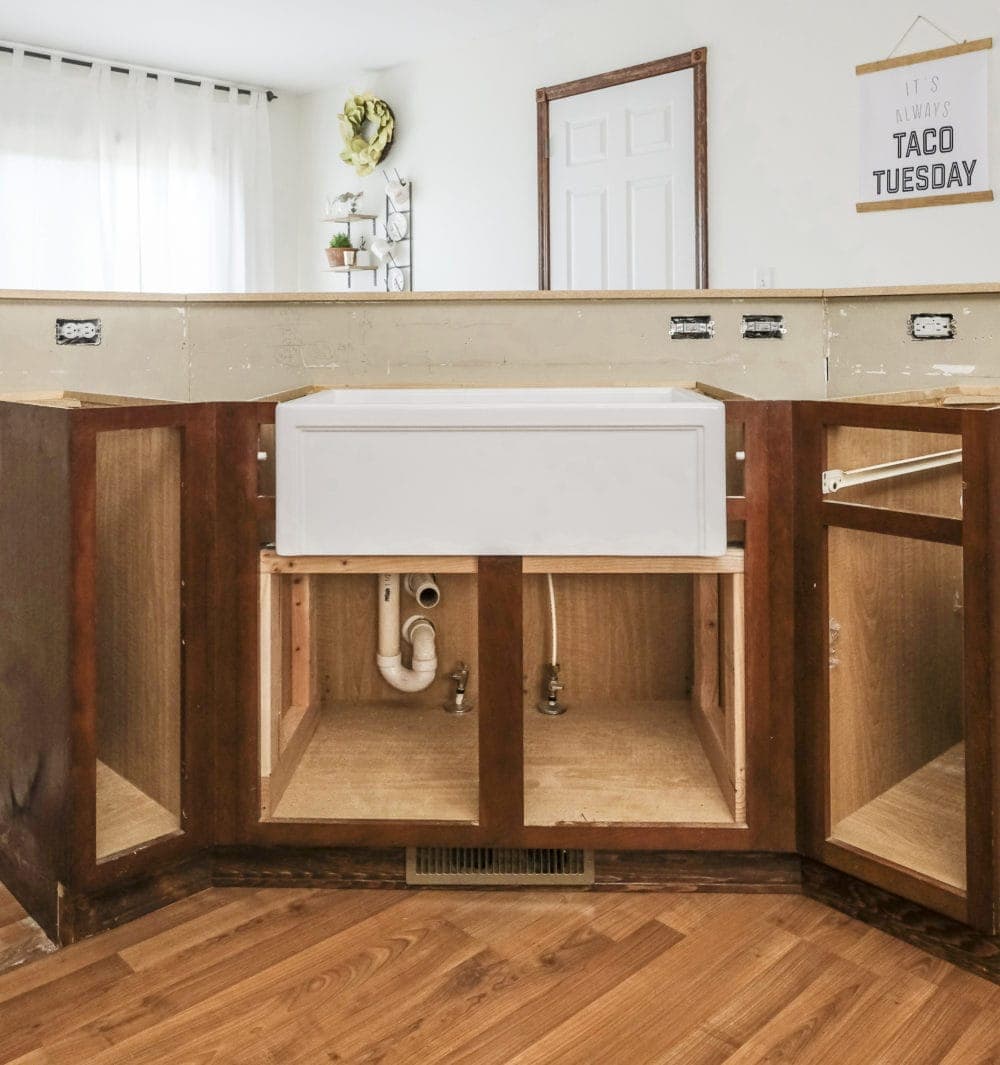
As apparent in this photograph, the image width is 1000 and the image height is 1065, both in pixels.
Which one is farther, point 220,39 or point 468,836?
point 220,39

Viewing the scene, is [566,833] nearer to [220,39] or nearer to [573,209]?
[573,209]

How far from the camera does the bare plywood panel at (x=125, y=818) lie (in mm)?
1445

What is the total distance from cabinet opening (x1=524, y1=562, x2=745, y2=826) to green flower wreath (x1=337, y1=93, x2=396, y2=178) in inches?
124

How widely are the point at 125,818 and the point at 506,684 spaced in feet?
2.15

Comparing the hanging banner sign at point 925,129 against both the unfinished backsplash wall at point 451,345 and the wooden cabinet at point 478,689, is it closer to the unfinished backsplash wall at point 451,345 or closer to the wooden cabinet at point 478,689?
the unfinished backsplash wall at point 451,345

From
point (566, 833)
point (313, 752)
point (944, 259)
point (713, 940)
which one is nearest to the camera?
point (713, 940)

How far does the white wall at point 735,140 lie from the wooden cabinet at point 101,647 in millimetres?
2330

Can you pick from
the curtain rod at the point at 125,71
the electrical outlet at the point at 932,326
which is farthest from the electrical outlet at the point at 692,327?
the curtain rod at the point at 125,71

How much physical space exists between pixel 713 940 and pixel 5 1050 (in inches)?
36.7

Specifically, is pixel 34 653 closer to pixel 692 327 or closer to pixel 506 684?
pixel 506 684

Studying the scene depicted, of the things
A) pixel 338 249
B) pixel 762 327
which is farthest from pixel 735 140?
pixel 338 249

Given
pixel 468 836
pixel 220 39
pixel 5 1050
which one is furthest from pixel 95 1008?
pixel 220 39

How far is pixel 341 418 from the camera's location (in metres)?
1.43

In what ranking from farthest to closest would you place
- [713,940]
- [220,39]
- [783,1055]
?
[220,39], [713,940], [783,1055]
